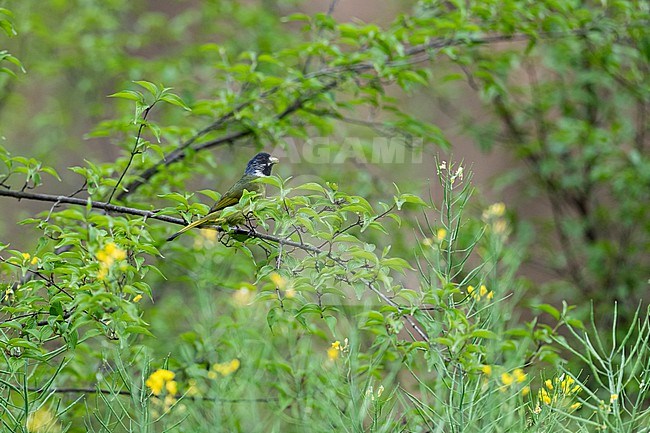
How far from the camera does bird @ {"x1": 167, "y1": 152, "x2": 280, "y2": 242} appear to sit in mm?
2459

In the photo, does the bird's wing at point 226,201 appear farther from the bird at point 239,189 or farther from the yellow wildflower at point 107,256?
the yellow wildflower at point 107,256

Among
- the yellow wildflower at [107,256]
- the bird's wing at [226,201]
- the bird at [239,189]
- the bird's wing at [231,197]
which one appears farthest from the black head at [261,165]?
the yellow wildflower at [107,256]

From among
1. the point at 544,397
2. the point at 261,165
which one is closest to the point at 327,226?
the point at 544,397

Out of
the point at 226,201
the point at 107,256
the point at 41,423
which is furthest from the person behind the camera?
A: the point at 226,201

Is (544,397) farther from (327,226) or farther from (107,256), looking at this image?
(107,256)

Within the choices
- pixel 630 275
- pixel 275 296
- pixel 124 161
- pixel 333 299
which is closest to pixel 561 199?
pixel 630 275

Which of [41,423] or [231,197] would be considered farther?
[231,197]

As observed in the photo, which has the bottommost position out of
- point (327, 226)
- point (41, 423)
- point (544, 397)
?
point (41, 423)

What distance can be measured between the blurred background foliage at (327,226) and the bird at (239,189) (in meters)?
0.10

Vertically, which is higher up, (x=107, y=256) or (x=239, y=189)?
(x=107, y=256)

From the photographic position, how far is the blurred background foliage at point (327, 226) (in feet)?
7.20

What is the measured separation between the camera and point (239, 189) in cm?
270

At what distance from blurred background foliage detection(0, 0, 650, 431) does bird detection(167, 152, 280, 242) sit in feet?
0.34

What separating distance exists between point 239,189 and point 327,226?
0.59 meters
